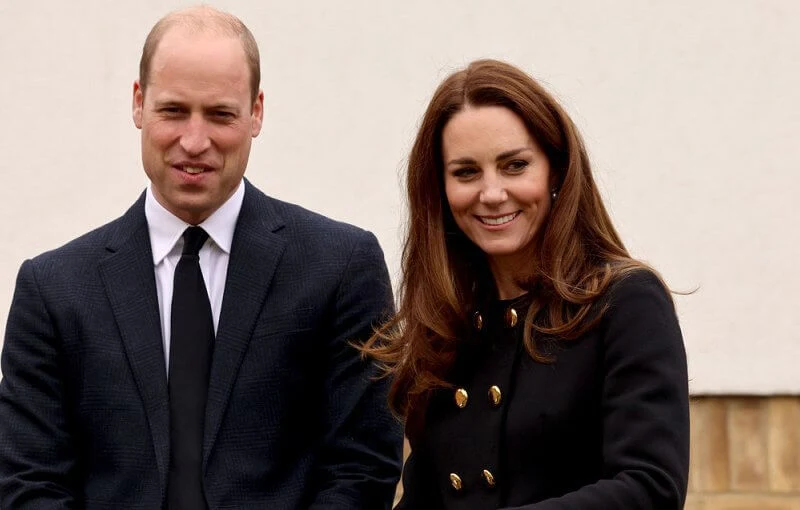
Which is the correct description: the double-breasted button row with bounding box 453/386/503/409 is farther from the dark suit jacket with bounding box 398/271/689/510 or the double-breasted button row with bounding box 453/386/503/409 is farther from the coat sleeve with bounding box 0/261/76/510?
the coat sleeve with bounding box 0/261/76/510

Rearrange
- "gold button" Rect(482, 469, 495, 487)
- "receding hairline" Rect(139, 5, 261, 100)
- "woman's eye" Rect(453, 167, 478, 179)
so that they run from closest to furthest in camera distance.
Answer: "gold button" Rect(482, 469, 495, 487), "woman's eye" Rect(453, 167, 478, 179), "receding hairline" Rect(139, 5, 261, 100)

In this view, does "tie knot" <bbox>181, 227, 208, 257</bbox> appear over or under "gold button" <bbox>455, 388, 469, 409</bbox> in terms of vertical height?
over

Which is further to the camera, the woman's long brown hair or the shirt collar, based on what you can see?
the shirt collar

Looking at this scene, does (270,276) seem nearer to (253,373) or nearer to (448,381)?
(253,373)

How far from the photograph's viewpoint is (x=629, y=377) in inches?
121

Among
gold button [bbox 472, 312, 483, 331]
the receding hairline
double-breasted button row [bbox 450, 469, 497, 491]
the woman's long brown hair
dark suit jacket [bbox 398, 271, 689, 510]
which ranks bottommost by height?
double-breasted button row [bbox 450, 469, 497, 491]

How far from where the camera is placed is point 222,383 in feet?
12.0

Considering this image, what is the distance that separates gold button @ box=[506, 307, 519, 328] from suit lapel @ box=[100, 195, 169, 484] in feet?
2.52

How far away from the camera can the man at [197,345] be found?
3.64m

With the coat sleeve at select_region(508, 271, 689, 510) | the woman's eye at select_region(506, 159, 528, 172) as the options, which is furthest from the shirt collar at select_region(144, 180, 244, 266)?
the coat sleeve at select_region(508, 271, 689, 510)

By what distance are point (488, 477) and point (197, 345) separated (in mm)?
770

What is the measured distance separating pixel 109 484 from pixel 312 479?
429 mm

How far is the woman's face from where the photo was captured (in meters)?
3.29

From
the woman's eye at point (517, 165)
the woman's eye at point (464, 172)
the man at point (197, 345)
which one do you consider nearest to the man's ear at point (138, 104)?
the man at point (197, 345)
